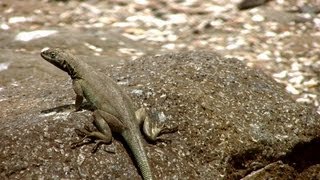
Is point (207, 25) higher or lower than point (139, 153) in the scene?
lower

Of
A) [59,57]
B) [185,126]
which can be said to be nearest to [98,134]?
[185,126]

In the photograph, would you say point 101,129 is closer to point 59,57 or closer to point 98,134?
point 98,134

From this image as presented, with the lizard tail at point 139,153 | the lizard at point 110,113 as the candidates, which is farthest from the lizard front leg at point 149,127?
the lizard tail at point 139,153

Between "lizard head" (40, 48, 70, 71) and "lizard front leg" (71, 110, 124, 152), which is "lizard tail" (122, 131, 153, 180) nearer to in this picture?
"lizard front leg" (71, 110, 124, 152)


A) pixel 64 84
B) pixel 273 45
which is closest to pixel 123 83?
pixel 64 84

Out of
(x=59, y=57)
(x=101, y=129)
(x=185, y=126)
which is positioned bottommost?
(x=185, y=126)

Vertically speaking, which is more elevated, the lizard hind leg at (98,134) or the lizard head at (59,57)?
the lizard head at (59,57)

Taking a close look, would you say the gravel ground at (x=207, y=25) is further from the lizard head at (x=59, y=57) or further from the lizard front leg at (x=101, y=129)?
the lizard front leg at (x=101, y=129)
